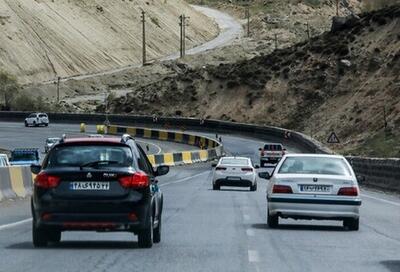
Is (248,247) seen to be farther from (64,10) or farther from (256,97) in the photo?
(64,10)

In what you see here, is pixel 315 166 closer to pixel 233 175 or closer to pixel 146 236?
pixel 146 236

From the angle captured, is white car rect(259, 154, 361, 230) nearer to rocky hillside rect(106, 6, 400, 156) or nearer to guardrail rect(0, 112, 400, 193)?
guardrail rect(0, 112, 400, 193)

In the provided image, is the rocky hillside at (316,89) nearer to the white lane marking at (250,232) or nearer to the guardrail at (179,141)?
the guardrail at (179,141)

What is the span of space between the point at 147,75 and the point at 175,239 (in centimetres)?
12554

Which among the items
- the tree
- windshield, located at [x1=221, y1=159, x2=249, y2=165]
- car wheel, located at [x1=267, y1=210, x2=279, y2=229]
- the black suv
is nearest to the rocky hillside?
the tree

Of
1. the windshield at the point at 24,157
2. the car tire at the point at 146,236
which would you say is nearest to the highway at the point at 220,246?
the car tire at the point at 146,236

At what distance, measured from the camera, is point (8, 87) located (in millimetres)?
123688

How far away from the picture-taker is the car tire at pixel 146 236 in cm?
1563

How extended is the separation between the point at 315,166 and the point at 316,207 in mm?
1071

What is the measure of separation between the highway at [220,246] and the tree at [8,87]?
96.2m

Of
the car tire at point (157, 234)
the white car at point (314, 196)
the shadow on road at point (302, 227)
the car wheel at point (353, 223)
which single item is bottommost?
the shadow on road at point (302, 227)

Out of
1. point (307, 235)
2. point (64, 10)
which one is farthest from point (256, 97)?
point (307, 235)

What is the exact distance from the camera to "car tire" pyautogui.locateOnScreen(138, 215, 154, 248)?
15633mm

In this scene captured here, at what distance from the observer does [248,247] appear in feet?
54.8
